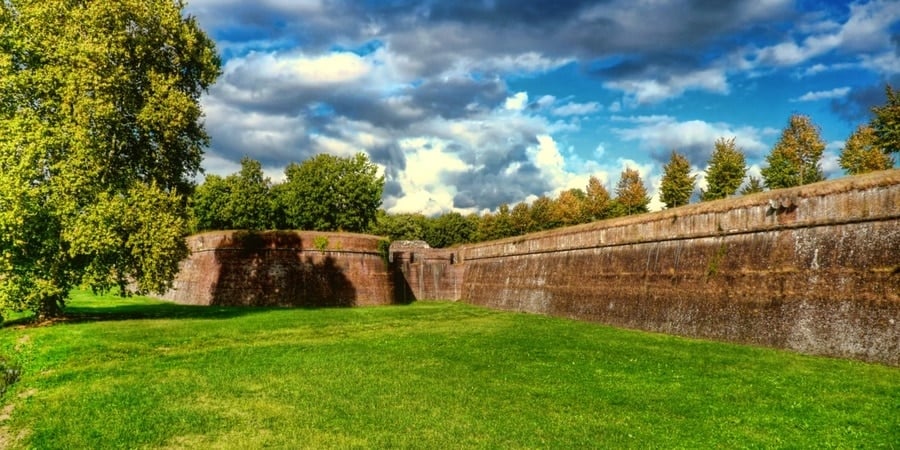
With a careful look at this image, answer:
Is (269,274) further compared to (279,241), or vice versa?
(279,241)

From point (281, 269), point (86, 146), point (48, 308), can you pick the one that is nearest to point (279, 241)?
point (281, 269)

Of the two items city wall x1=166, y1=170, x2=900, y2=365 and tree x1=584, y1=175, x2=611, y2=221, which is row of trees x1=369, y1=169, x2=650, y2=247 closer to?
tree x1=584, y1=175, x2=611, y2=221

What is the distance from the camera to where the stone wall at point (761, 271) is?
1371 centimetres

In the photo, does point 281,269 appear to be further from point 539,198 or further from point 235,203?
point 539,198

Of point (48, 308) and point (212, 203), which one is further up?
point (212, 203)

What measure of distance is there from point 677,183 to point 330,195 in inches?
1404

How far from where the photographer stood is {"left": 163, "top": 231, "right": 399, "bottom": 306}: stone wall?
3653 cm

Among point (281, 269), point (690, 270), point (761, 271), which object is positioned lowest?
point (281, 269)

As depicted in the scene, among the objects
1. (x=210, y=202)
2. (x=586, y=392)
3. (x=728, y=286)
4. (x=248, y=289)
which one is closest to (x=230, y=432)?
(x=586, y=392)

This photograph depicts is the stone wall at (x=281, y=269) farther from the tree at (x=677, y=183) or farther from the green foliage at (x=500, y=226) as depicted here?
the green foliage at (x=500, y=226)

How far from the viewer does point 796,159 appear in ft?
150

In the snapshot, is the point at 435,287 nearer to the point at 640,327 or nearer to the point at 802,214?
the point at 640,327

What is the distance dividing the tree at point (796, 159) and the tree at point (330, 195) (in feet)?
130

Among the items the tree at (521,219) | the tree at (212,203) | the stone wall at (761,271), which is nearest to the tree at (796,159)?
the stone wall at (761,271)
